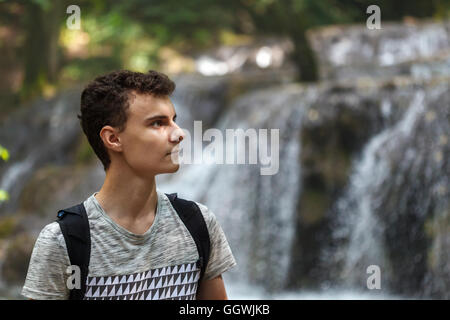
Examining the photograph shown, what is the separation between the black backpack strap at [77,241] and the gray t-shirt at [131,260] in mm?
13

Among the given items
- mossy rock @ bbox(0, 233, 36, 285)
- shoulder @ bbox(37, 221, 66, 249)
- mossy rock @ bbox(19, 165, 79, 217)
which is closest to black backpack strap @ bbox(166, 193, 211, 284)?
shoulder @ bbox(37, 221, 66, 249)

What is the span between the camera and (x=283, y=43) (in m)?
16.1

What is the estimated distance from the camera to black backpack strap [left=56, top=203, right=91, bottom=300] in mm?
1486

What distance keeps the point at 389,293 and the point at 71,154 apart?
7.53 metres

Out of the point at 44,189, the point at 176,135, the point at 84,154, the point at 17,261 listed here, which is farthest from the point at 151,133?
the point at 84,154

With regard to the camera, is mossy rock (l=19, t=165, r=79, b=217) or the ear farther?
mossy rock (l=19, t=165, r=79, b=217)

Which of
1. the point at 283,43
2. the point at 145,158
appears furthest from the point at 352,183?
the point at 283,43

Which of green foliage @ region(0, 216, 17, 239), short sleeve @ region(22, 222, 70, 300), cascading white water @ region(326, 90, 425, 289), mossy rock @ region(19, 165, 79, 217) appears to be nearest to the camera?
short sleeve @ region(22, 222, 70, 300)

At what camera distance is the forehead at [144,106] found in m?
1.60

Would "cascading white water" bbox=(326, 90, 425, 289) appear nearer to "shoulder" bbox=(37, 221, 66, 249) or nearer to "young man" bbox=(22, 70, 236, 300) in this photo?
"young man" bbox=(22, 70, 236, 300)

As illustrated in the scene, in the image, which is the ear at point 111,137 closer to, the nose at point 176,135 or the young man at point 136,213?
the young man at point 136,213

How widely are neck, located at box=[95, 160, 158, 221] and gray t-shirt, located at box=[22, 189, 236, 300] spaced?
3 cm

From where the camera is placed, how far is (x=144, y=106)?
1.61 m

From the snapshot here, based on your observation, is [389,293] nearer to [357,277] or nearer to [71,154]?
[357,277]
